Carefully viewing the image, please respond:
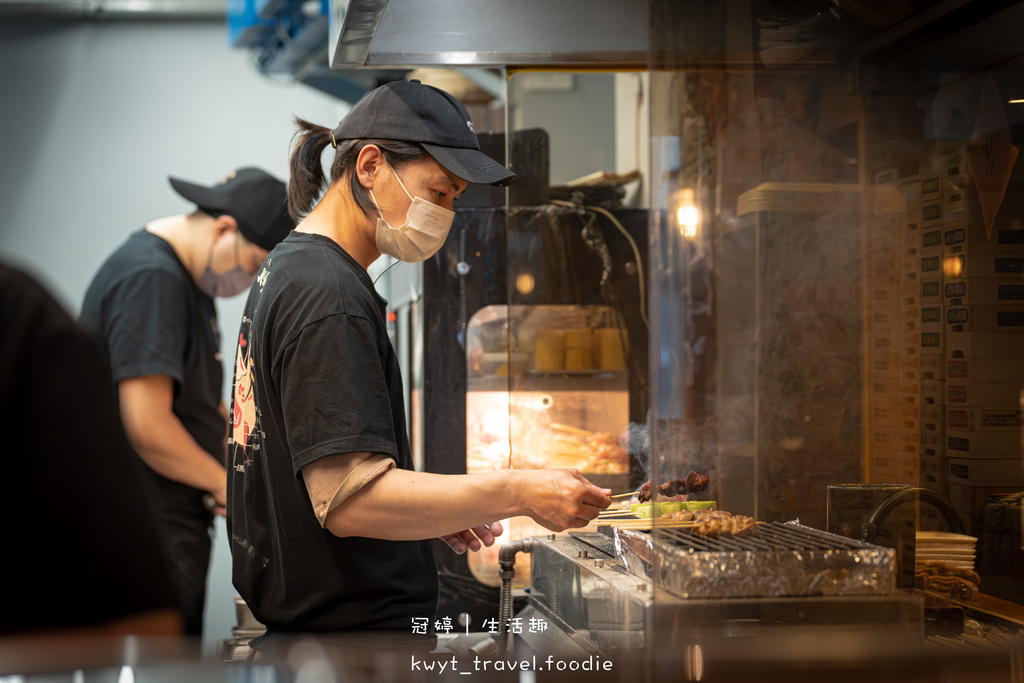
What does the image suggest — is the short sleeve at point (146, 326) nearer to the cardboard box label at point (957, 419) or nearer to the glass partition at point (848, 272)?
the glass partition at point (848, 272)

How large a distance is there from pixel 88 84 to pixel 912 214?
4510 mm

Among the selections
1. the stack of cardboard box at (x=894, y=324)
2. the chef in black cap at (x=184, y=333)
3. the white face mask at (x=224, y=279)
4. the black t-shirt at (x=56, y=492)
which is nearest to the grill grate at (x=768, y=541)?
the stack of cardboard box at (x=894, y=324)

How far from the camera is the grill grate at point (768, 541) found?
1125mm

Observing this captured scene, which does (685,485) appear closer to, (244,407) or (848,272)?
(848,272)

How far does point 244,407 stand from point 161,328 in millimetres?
1126

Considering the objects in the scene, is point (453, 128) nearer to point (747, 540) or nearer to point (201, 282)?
point (747, 540)

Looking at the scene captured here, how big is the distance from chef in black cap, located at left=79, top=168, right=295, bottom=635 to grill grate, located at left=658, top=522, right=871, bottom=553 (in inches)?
58.4

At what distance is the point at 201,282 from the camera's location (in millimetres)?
2471

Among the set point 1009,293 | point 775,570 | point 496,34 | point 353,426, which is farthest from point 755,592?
point 496,34

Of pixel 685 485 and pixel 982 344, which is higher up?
pixel 982 344

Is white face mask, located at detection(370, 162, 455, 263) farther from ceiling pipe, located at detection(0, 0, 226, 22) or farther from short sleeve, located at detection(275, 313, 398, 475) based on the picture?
ceiling pipe, located at detection(0, 0, 226, 22)

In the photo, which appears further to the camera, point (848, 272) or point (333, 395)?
point (848, 272)

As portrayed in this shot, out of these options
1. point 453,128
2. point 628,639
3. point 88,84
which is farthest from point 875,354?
point 88,84

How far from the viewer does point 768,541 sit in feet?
3.88
